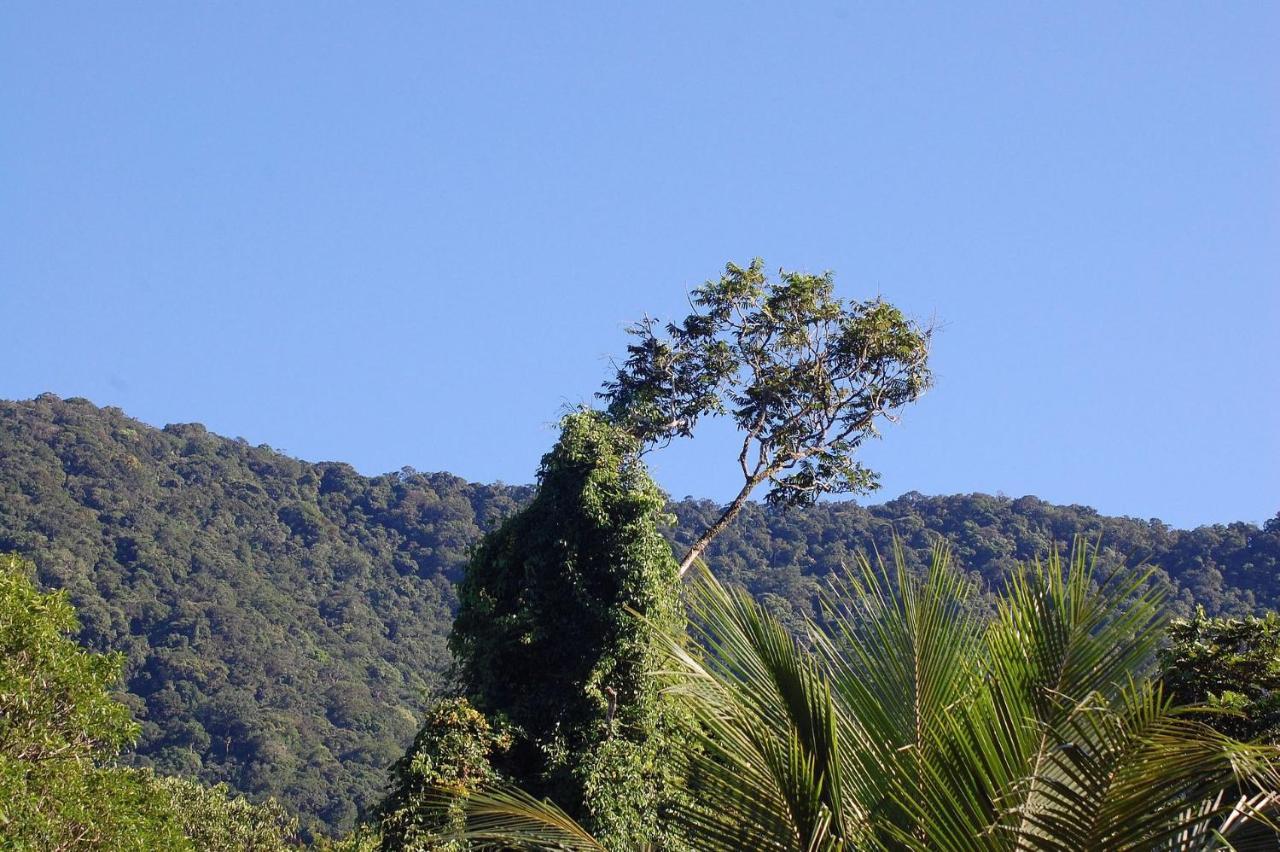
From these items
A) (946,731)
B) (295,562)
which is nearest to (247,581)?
(295,562)

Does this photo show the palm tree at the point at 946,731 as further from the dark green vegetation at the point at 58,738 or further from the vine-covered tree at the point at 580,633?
the dark green vegetation at the point at 58,738

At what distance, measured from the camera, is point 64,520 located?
73.2 meters

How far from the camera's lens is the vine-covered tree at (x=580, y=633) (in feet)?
44.6

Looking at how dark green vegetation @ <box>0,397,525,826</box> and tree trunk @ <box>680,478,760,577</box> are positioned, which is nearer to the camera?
tree trunk @ <box>680,478,760,577</box>

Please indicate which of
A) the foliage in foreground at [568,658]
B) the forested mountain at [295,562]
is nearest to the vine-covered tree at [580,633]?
the foliage in foreground at [568,658]

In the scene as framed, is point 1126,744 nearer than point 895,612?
Yes

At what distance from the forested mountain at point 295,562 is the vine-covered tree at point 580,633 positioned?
2016cm

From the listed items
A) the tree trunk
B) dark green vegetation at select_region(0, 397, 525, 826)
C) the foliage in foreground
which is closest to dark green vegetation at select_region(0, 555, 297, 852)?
the foliage in foreground

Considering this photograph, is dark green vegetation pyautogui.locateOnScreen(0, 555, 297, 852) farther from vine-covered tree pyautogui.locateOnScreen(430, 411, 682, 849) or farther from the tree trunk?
the tree trunk

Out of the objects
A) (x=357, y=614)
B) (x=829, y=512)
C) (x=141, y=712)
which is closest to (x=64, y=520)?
(x=357, y=614)

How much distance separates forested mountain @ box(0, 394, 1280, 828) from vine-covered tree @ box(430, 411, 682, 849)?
66.1 feet

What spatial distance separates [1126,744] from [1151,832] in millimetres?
222

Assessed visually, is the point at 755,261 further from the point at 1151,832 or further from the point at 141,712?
the point at 141,712

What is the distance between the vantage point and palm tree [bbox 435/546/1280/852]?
3.61 metres
